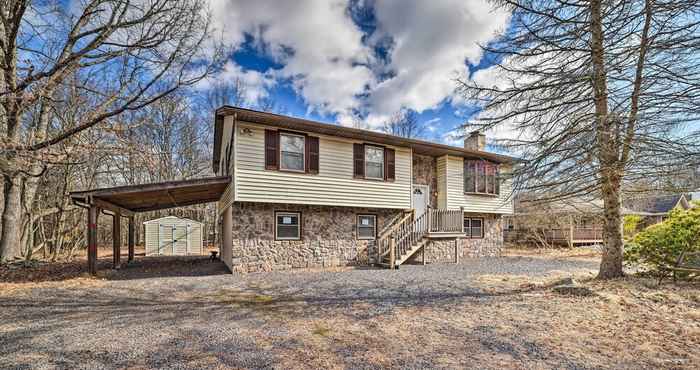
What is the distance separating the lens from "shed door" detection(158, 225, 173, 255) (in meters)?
17.4

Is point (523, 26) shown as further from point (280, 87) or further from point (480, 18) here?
point (280, 87)

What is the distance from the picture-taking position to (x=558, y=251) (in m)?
19.1

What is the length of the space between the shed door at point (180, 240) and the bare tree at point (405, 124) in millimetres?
17595

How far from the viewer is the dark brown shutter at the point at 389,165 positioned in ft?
39.8

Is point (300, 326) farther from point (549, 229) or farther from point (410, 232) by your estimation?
point (549, 229)

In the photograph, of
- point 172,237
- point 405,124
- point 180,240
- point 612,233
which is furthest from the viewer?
point 405,124

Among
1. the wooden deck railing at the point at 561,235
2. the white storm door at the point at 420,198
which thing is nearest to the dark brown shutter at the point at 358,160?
the white storm door at the point at 420,198

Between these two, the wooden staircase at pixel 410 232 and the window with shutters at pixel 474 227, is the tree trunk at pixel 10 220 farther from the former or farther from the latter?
the window with shutters at pixel 474 227

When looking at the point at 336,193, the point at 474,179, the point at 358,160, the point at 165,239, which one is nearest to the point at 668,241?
the point at 474,179

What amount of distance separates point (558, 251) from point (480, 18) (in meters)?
16.7

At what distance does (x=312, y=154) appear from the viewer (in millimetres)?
10797

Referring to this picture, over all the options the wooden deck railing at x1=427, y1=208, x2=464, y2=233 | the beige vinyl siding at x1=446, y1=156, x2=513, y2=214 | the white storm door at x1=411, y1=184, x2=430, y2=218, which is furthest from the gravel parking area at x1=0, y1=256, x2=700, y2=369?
the beige vinyl siding at x1=446, y1=156, x2=513, y2=214

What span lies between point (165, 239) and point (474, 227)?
1572cm

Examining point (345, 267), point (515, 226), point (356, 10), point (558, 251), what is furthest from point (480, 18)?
point (515, 226)
